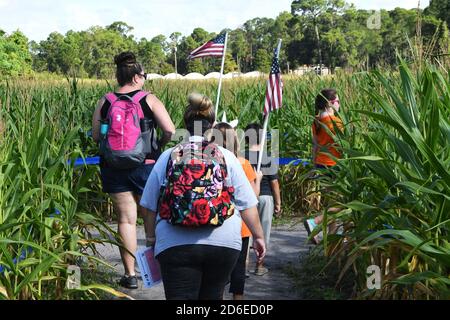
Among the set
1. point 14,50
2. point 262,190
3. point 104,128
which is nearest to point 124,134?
point 104,128

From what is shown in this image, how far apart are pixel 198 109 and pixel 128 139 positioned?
1.58m

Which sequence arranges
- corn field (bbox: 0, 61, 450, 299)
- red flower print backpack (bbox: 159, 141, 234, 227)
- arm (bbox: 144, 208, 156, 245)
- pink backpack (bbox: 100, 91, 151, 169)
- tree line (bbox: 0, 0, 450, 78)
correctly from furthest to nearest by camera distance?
tree line (bbox: 0, 0, 450, 78) → pink backpack (bbox: 100, 91, 151, 169) → corn field (bbox: 0, 61, 450, 299) → arm (bbox: 144, 208, 156, 245) → red flower print backpack (bbox: 159, 141, 234, 227)

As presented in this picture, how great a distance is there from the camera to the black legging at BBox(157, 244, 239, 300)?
3412mm

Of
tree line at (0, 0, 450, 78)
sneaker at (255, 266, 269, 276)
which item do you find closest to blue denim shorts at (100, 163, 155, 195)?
sneaker at (255, 266, 269, 276)

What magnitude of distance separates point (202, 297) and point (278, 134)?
5963mm

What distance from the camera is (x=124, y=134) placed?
17.9 ft

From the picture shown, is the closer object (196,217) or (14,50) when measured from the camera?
(196,217)

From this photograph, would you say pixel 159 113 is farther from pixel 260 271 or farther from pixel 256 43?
pixel 256 43

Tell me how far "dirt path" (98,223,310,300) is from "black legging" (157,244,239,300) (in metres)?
2.03

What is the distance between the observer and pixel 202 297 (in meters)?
3.59

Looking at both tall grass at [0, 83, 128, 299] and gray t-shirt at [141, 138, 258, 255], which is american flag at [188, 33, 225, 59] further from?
gray t-shirt at [141, 138, 258, 255]

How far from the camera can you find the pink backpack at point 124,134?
545 centimetres
